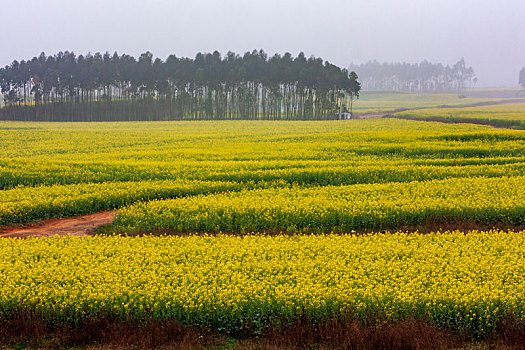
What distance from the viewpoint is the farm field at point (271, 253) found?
9.19 metres

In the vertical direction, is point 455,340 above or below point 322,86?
below

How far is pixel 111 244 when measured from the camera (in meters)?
13.8

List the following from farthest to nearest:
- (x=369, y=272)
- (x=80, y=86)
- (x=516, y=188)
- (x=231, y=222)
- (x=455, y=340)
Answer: (x=80, y=86), (x=516, y=188), (x=231, y=222), (x=369, y=272), (x=455, y=340)

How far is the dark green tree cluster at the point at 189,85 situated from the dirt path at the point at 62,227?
9663 cm

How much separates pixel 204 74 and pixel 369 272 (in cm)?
11494

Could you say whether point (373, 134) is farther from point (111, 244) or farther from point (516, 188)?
point (111, 244)

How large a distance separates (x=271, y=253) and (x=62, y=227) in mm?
10364

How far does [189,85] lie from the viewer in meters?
125

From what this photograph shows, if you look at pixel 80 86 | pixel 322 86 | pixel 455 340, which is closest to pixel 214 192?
pixel 455 340

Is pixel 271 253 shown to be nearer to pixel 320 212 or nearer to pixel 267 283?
pixel 267 283

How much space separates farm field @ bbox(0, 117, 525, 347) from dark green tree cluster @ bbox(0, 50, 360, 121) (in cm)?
9264

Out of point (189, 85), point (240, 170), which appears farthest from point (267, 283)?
point (189, 85)

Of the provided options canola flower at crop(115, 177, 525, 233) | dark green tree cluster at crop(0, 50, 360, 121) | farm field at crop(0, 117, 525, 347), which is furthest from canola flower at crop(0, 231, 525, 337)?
dark green tree cluster at crop(0, 50, 360, 121)

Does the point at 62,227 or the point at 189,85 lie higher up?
the point at 189,85
